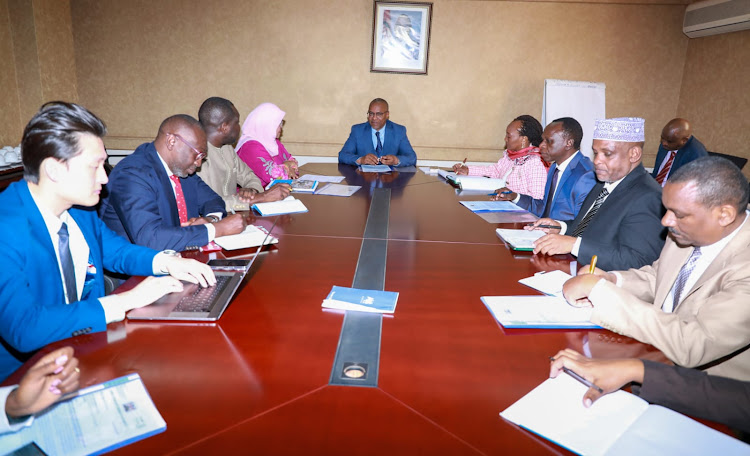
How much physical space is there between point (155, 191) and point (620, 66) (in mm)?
5653

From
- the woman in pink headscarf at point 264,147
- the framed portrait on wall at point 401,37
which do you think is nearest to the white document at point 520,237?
the woman in pink headscarf at point 264,147

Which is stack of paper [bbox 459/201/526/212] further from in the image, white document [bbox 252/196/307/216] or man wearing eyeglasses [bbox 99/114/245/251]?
man wearing eyeglasses [bbox 99/114/245/251]

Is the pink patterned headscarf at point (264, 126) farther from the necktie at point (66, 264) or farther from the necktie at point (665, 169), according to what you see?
the necktie at point (665, 169)

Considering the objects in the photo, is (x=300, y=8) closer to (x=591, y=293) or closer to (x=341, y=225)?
(x=341, y=225)

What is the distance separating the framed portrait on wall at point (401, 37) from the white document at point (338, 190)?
2.67 metres

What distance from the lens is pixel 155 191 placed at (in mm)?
2342

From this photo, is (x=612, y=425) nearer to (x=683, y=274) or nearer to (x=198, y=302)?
(x=683, y=274)

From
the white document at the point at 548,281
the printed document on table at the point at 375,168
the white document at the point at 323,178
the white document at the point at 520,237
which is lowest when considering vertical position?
the white document at the point at 548,281

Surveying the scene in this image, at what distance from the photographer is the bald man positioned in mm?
4898

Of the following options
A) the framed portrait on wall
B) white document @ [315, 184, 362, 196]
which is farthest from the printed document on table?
the framed portrait on wall

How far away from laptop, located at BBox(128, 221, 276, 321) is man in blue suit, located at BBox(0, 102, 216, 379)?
0.03 m

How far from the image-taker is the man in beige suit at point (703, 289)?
4.34ft

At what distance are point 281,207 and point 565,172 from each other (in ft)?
6.22

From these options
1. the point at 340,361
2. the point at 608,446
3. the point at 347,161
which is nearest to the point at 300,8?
the point at 347,161
